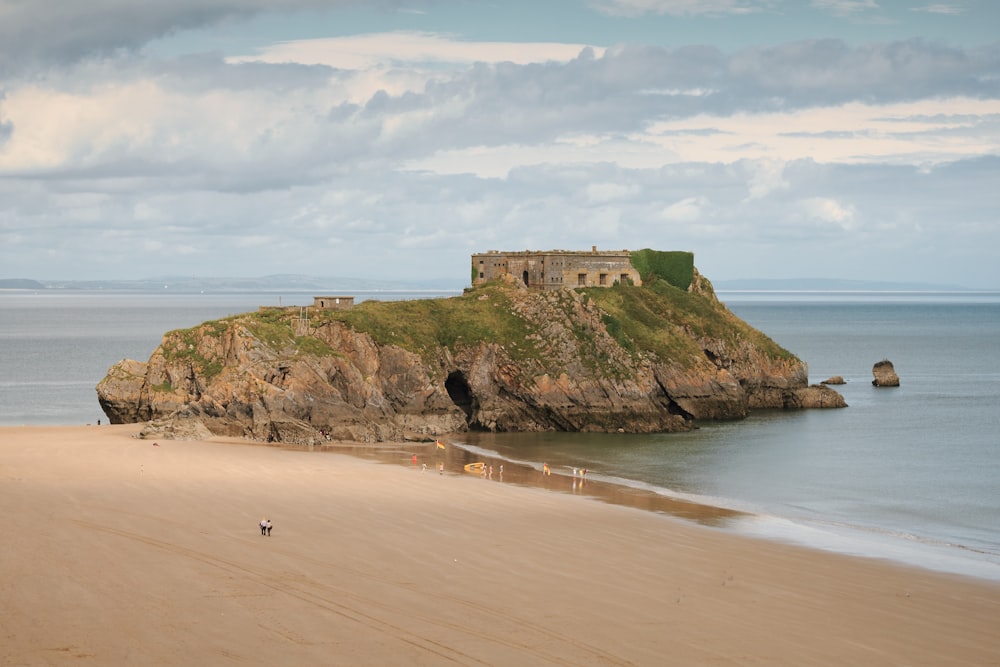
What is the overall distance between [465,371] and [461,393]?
3090 mm

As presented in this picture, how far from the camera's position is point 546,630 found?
28688mm

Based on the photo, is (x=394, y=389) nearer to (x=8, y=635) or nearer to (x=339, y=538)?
(x=339, y=538)

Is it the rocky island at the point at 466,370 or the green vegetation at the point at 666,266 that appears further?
the green vegetation at the point at 666,266

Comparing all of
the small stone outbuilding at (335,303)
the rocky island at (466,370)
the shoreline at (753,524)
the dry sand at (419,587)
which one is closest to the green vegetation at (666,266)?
the rocky island at (466,370)

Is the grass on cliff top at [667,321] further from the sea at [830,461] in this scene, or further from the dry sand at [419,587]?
the dry sand at [419,587]

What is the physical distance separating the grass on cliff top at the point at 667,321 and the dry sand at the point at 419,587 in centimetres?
4188

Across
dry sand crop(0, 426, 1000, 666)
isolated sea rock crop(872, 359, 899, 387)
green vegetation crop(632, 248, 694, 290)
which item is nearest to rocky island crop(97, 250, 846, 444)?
green vegetation crop(632, 248, 694, 290)

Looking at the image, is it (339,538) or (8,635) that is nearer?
(8,635)

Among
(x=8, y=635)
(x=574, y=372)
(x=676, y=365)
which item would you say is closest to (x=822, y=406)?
(x=676, y=365)

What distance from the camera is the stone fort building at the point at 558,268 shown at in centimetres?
10688

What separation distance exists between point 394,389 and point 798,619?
49.0 metres

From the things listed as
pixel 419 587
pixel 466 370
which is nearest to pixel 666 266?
pixel 466 370

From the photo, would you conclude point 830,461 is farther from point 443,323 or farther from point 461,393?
point 443,323

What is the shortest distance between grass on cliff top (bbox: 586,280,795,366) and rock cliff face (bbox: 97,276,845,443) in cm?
21
